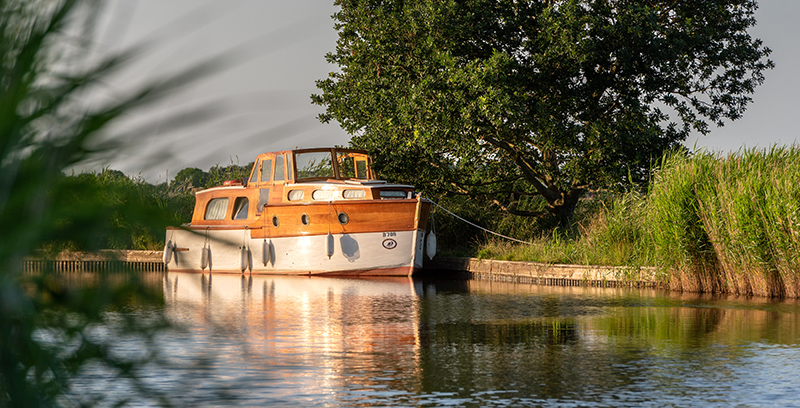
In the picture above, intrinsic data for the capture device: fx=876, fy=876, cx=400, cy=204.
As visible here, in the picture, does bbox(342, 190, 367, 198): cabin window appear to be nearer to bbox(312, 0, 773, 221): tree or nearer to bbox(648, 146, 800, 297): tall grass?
bbox(312, 0, 773, 221): tree

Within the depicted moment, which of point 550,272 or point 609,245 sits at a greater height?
point 609,245

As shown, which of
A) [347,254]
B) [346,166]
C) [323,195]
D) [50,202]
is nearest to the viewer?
[50,202]

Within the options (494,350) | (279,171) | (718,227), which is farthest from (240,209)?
(494,350)

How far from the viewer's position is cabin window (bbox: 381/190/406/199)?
19.7 meters

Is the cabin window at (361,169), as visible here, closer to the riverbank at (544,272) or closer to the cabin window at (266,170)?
the cabin window at (266,170)

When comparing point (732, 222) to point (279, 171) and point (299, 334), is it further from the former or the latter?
point (279, 171)

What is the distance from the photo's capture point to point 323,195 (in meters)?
20.2

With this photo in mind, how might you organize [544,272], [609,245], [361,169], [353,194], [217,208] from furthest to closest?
[217,208] < [361,169] < [353,194] < [544,272] < [609,245]

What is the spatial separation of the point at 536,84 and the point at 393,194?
411 centimetres

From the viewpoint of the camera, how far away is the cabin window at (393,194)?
19.7 meters

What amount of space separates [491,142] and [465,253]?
2699 mm

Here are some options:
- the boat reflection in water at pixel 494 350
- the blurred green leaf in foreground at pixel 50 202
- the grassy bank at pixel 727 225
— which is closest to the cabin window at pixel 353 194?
the boat reflection in water at pixel 494 350

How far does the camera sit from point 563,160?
20.4 meters

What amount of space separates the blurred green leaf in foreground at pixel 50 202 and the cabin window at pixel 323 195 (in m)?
18.4
